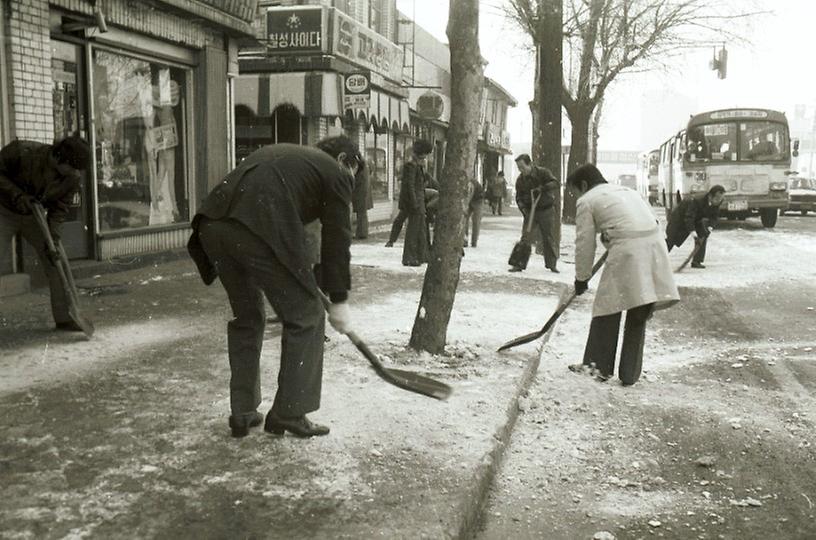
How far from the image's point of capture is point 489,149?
43.1 metres

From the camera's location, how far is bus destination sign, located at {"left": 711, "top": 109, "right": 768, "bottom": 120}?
2395cm

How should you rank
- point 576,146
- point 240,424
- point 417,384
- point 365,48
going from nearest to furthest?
point 240,424 → point 417,384 → point 365,48 → point 576,146

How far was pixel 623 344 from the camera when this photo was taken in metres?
6.08

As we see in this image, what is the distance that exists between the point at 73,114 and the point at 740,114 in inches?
756

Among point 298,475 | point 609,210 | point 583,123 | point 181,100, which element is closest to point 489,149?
point 583,123

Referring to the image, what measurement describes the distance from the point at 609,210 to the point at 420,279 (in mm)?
5005

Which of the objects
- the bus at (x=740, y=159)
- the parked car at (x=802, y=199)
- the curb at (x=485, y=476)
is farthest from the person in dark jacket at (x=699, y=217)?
the parked car at (x=802, y=199)

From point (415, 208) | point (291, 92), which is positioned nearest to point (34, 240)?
point (415, 208)

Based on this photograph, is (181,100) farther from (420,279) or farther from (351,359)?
(351,359)

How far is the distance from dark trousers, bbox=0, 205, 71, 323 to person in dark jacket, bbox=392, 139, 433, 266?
5.93m

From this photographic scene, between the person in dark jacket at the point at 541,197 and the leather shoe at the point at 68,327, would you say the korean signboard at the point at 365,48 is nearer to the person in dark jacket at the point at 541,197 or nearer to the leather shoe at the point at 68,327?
the person in dark jacket at the point at 541,197

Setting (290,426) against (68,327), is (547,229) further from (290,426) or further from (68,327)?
(290,426)

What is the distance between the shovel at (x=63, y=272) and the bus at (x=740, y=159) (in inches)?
754

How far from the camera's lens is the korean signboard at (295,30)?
17266mm
